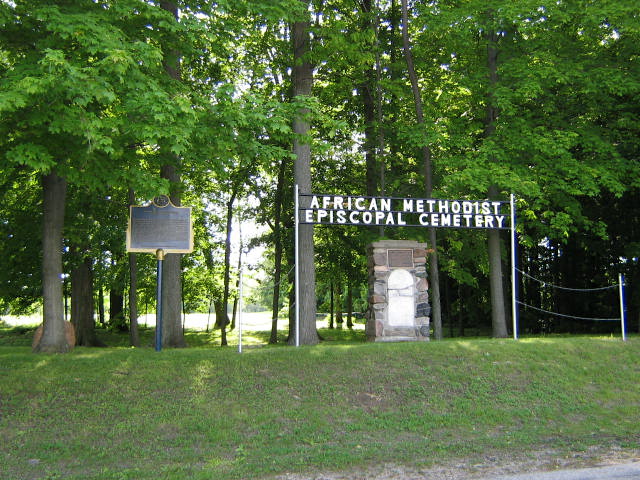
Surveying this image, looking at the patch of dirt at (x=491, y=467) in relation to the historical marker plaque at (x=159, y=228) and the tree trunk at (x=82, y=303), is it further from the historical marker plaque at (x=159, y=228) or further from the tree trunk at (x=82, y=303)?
the tree trunk at (x=82, y=303)

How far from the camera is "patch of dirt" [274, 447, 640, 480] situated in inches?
253

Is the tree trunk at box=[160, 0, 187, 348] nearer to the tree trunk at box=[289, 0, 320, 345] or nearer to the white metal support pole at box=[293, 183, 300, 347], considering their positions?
the tree trunk at box=[289, 0, 320, 345]

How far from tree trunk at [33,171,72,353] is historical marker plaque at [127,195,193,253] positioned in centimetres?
143

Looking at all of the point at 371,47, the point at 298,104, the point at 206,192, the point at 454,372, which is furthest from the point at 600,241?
the point at 206,192

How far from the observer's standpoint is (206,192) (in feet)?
75.9

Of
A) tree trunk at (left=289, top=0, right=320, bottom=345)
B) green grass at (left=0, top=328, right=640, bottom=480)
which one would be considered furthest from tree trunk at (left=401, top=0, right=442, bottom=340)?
green grass at (left=0, top=328, right=640, bottom=480)

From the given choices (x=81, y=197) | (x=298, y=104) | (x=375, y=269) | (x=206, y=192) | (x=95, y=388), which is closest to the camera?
(x=95, y=388)

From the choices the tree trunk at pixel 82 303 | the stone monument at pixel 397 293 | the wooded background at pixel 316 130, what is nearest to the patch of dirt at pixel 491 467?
the wooded background at pixel 316 130

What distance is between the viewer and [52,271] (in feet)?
35.0

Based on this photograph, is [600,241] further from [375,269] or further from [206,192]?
[206,192]

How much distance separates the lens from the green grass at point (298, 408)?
22.4 ft

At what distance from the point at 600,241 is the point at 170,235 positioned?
14.9 meters

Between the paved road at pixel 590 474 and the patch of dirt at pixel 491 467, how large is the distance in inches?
9.1

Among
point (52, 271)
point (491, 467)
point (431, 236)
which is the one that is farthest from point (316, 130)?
point (491, 467)
